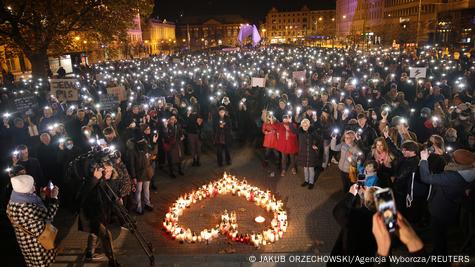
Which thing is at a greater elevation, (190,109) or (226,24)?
(226,24)

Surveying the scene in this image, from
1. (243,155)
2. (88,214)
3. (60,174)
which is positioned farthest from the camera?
(243,155)

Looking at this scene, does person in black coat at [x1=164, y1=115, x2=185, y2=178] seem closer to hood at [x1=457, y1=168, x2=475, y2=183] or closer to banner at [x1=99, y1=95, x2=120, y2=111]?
banner at [x1=99, y1=95, x2=120, y2=111]

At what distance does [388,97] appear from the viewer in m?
12.5

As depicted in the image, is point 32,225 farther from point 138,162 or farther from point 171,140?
point 171,140

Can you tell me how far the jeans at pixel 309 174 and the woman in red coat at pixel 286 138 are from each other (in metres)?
0.85

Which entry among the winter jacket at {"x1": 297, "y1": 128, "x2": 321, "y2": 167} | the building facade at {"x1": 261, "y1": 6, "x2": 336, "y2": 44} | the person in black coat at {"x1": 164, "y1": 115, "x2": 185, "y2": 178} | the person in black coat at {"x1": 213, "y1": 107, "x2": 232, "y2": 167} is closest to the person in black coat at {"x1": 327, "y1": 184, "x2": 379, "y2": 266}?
the winter jacket at {"x1": 297, "y1": 128, "x2": 321, "y2": 167}

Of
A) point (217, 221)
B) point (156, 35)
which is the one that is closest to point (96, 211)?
point (217, 221)

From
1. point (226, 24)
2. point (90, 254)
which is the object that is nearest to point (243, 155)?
point (90, 254)

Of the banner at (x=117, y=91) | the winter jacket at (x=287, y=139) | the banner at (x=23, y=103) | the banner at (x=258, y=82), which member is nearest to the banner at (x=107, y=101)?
the banner at (x=117, y=91)

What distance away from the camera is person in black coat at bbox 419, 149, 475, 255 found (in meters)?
5.33

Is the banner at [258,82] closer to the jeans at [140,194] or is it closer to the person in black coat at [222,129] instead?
the person in black coat at [222,129]

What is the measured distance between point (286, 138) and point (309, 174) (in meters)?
1.16

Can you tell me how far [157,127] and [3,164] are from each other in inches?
151

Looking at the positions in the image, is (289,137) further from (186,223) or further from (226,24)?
(226,24)
